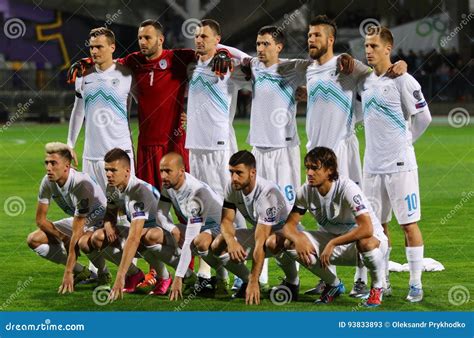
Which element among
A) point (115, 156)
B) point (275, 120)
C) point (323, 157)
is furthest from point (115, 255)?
point (323, 157)

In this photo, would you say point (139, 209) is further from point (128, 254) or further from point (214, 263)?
point (214, 263)

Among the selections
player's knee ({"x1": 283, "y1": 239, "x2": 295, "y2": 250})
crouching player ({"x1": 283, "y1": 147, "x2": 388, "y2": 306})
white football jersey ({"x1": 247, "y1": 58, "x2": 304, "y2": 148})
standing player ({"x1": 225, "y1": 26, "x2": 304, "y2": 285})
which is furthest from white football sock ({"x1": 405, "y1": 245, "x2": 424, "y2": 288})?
white football jersey ({"x1": 247, "y1": 58, "x2": 304, "y2": 148})

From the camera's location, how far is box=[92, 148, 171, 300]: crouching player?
8570 mm

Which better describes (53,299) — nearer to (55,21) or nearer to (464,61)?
(464,61)

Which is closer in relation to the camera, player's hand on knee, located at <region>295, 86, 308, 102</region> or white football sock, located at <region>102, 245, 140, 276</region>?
white football sock, located at <region>102, 245, 140, 276</region>

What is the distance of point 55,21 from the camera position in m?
39.1

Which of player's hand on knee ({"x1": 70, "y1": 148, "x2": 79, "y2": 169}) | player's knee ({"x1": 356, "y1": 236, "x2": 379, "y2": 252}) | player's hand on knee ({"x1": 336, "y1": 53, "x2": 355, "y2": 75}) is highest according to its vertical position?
player's hand on knee ({"x1": 336, "y1": 53, "x2": 355, "y2": 75})

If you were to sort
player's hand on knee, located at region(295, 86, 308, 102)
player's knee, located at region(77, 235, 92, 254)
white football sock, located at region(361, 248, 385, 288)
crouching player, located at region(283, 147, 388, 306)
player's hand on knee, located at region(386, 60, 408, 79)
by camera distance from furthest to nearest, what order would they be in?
player's hand on knee, located at region(295, 86, 308, 102), player's knee, located at region(77, 235, 92, 254), player's hand on knee, located at region(386, 60, 408, 79), white football sock, located at region(361, 248, 385, 288), crouching player, located at region(283, 147, 388, 306)

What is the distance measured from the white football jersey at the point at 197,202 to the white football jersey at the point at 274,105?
74 cm

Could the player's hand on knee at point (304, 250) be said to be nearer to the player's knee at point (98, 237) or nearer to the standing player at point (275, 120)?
the standing player at point (275, 120)

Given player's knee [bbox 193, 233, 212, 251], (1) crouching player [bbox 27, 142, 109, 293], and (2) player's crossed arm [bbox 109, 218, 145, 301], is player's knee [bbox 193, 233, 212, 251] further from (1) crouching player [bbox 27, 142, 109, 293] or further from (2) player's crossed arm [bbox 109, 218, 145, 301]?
(1) crouching player [bbox 27, 142, 109, 293]

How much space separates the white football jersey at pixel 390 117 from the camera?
28.1 ft

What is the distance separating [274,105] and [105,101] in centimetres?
142

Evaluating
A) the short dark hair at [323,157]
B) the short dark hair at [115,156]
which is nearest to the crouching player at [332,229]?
the short dark hair at [323,157]
